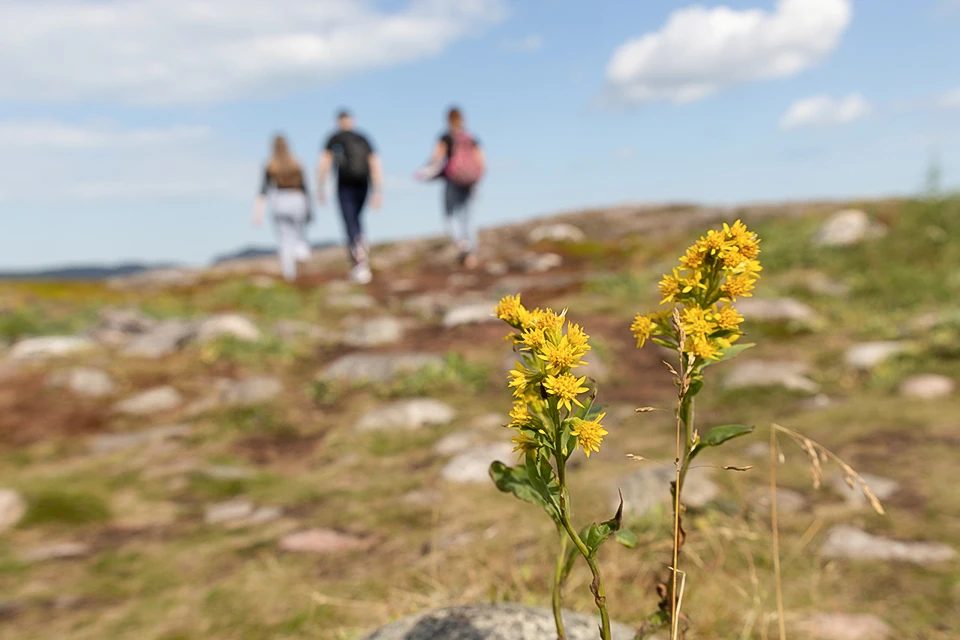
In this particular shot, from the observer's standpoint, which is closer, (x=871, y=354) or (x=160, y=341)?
(x=871, y=354)

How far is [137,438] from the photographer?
6125 millimetres

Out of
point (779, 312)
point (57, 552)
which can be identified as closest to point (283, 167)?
point (779, 312)

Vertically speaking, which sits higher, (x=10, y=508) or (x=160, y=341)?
(x=160, y=341)

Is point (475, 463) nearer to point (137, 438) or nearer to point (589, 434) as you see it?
point (589, 434)

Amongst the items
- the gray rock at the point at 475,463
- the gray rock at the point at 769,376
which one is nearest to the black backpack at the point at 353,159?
the gray rock at the point at 769,376

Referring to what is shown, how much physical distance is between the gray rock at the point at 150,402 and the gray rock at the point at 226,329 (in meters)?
1.56

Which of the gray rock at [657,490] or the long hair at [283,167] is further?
the long hair at [283,167]

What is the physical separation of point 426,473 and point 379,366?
2876mm

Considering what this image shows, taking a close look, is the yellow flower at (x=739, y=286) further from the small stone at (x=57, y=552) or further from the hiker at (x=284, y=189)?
the hiker at (x=284, y=189)

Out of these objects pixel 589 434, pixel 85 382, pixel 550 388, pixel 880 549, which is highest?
pixel 550 388

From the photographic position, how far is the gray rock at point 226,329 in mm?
8758

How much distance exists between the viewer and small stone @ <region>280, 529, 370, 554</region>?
3.66 meters

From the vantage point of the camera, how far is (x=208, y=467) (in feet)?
17.3

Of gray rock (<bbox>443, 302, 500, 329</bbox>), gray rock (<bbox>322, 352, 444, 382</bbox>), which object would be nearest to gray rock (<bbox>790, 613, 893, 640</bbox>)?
gray rock (<bbox>322, 352, 444, 382</bbox>)
